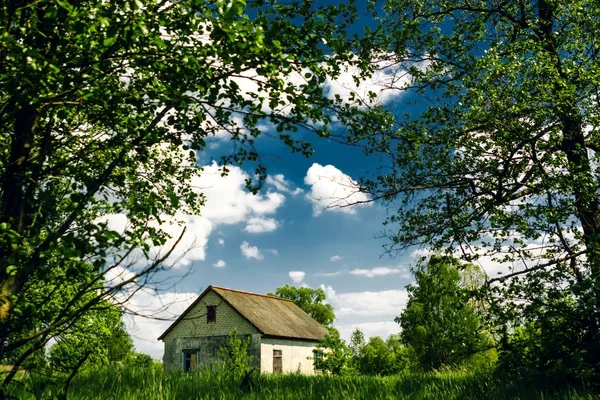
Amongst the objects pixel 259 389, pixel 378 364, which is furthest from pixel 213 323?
pixel 259 389

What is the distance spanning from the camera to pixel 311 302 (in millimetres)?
67188

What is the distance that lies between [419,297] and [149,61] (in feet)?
144

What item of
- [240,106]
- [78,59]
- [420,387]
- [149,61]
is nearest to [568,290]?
[420,387]

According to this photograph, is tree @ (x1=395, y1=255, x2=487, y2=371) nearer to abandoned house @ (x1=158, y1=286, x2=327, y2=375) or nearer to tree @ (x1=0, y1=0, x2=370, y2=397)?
abandoned house @ (x1=158, y1=286, x2=327, y2=375)

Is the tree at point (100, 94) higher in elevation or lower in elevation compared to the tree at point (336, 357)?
higher

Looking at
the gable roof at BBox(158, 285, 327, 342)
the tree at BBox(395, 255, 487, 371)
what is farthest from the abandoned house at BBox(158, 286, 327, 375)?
the tree at BBox(395, 255, 487, 371)

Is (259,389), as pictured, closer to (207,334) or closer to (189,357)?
(207,334)

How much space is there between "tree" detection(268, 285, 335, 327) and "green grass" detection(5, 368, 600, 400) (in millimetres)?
57646

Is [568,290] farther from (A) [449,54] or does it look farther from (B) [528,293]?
(A) [449,54]

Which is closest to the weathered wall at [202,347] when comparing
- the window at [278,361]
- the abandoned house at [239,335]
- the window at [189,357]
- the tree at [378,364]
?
the abandoned house at [239,335]

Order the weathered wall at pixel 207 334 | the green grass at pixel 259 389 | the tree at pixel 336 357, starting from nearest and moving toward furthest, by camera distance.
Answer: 1. the green grass at pixel 259 389
2. the tree at pixel 336 357
3. the weathered wall at pixel 207 334

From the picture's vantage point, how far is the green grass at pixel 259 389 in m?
7.14

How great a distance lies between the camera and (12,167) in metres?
5.24

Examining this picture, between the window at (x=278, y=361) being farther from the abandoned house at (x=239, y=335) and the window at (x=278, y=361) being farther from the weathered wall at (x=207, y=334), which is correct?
the weathered wall at (x=207, y=334)
